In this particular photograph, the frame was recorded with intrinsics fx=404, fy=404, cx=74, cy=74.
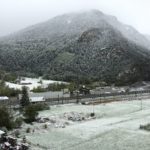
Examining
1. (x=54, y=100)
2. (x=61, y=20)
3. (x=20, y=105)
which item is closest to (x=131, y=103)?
(x=54, y=100)

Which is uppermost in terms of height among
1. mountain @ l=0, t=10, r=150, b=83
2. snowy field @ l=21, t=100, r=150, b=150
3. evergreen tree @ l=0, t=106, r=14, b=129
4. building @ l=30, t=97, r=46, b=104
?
mountain @ l=0, t=10, r=150, b=83

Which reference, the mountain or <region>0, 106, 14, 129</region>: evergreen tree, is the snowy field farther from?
the mountain

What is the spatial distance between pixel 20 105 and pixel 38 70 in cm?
6654

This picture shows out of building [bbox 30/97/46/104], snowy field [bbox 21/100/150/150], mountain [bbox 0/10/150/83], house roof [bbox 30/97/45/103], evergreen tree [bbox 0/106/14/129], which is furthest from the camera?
mountain [bbox 0/10/150/83]

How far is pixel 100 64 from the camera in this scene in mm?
116000

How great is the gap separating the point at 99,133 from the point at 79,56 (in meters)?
88.6

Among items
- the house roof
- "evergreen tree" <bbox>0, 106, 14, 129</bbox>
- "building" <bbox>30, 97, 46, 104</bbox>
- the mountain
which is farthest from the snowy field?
the mountain

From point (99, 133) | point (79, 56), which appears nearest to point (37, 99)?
point (99, 133)

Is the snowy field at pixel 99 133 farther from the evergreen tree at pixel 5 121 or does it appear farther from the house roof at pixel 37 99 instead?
the house roof at pixel 37 99

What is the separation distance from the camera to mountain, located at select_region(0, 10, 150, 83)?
107m

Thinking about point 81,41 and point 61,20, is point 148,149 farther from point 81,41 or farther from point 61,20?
point 61,20

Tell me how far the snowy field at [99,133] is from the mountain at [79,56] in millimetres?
47673

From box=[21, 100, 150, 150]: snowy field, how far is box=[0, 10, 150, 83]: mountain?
156 ft

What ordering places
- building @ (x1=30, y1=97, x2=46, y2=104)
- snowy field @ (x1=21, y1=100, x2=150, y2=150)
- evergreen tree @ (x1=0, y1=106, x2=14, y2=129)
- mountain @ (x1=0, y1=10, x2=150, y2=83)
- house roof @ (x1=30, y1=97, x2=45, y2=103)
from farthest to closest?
mountain @ (x1=0, y1=10, x2=150, y2=83) → house roof @ (x1=30, y1=97, x2=45, y2=103) → building @ (x1=30, y1=97, x2=46, y2=104) → evergreen tree @ (x1=0, y1=106, x2=14, y2=129) → snowy field @ (x1=21, y1=100, x2=150, y2=150)
